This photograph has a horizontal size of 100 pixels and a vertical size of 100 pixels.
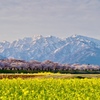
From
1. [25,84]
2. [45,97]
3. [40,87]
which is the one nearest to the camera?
[45,97]

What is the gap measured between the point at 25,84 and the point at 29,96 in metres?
10.6

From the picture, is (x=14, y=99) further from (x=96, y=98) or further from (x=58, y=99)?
(x=96, y=98)

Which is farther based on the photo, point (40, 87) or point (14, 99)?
point (40, 87)

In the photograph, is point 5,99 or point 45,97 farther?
point 45,97

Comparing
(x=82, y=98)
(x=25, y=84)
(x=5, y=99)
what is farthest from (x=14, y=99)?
(x=25, y=84)

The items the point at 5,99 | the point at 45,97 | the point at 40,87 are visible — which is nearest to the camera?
the point at 5,99

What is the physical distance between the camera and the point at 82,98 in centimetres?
2295

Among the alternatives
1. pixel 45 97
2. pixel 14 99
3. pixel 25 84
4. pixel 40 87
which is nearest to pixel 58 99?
pixel 45 97

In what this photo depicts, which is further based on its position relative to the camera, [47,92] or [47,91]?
[47,91]

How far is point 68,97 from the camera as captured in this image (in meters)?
23.8

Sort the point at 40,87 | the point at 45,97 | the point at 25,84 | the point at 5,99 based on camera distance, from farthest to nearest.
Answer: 1. the point at 25,84
2. the point at 40,87
3. the point at 45,97
4. the point at 5,99

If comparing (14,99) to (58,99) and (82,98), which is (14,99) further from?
(82,98)

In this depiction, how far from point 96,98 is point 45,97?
331 cm

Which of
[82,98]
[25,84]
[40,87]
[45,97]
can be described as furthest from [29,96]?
[25,84]
